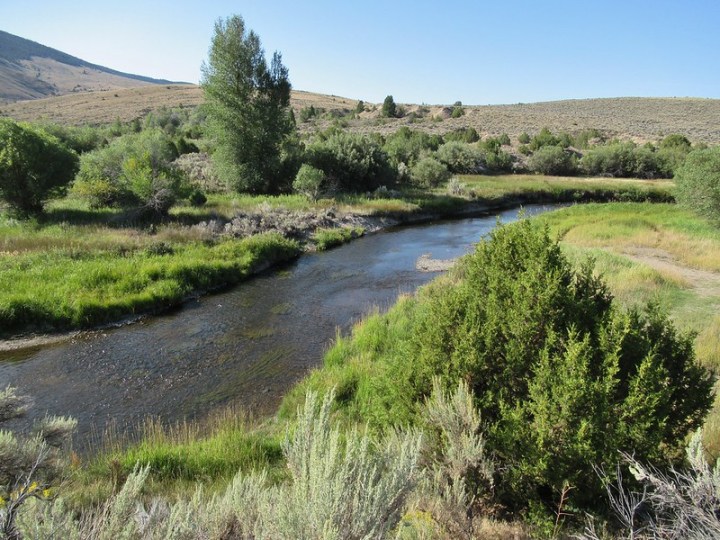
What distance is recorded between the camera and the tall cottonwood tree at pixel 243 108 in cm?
3006

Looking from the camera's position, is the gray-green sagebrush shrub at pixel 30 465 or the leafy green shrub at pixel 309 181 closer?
the gray-green sagebrush shrub at pixel 30 465

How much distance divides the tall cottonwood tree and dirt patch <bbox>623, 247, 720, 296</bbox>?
23134 millimetres

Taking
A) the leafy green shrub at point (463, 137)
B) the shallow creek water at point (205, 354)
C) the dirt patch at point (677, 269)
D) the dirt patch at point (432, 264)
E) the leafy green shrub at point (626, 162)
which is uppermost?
the leafy green shrub at point (463, 137)

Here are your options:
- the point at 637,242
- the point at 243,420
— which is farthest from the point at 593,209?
the point at 243,420

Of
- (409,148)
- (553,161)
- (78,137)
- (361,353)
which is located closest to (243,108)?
(78,137)

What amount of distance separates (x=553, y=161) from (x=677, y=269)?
131 ft

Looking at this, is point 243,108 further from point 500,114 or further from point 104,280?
point 500,114

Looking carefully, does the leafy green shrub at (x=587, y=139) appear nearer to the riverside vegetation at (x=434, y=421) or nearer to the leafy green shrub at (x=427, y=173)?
the leafy green shrub at (x=427, y=173)

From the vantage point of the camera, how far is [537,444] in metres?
3.92

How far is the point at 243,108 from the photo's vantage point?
3059 cm

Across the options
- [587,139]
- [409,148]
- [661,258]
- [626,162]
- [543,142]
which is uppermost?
[587,139]

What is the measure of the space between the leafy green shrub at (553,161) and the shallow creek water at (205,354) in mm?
40691

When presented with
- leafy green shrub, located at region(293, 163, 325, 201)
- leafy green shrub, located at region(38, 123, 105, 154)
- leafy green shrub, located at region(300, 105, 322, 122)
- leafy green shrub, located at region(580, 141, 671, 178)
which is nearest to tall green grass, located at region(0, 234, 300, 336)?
leafy green shrub, located at region(293, 163, 325, 201)

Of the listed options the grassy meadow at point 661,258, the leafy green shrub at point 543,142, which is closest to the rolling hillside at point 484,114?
the leafy green shrub at point 543,142
